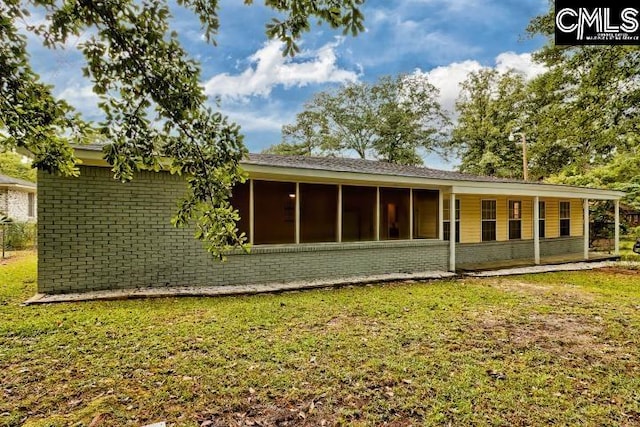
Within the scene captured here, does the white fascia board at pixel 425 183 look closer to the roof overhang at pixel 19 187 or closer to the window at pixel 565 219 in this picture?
the window at pixel 565 219

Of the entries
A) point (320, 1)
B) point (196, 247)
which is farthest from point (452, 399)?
point (196, 247)

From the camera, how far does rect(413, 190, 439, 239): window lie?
9516 millimetres

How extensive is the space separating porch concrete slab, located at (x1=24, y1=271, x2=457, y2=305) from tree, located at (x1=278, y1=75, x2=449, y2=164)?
774 inches

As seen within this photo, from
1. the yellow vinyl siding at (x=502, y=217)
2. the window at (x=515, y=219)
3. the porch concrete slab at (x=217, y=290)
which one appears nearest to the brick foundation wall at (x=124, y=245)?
the porch concrete slab at (x=217, y=290)

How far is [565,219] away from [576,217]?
913 mm

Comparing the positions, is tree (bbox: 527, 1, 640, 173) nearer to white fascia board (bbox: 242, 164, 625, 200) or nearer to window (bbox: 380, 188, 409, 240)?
white fascia board (bbox: 242, 164, 625, 200)

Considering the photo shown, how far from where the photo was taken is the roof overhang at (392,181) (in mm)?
6852

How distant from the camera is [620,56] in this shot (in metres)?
9.66

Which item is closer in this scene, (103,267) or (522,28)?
(103,267)

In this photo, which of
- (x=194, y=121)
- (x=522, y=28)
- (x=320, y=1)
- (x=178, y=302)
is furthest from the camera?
(x=522, y=28)

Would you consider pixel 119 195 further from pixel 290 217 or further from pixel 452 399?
pixel 452 399

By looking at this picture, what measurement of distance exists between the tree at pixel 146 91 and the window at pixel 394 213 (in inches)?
283

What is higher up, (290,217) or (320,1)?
(320,1)

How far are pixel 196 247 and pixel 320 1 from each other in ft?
18.5
